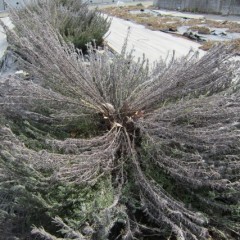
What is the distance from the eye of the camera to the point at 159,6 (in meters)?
20.2

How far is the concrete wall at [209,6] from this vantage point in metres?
15.5

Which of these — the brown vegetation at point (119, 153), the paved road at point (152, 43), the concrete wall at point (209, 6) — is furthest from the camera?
the concrete wall at point (209, 6)

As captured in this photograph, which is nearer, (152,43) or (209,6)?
(152,43)

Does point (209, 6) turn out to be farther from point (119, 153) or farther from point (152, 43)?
point (119, 153)

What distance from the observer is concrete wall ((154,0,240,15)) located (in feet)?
50.7

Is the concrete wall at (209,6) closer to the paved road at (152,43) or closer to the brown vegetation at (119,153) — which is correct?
the paved road at (152,43)

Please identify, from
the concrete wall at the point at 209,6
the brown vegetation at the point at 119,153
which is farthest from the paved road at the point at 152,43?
the concrete wall at the point at 209,6

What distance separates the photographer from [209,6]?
16484mm

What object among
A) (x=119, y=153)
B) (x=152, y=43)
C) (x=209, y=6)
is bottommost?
(x=209, y=6)

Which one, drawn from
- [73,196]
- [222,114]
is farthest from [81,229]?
[222,114]

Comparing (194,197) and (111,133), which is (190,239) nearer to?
(194,197)

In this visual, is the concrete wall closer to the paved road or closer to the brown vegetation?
the paved road

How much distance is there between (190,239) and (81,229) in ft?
1.72

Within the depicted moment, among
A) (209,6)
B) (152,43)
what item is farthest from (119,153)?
(209,6)
